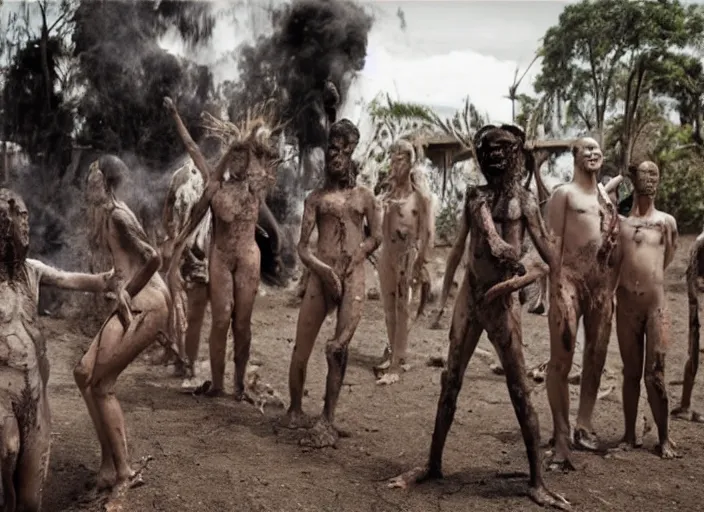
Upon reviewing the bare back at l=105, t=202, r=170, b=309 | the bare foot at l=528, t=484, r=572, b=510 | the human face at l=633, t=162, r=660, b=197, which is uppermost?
the human face at l=633, t=162, r=660, b=197

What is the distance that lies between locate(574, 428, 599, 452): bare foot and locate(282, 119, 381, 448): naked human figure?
1.76 meters

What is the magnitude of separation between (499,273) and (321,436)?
6.30 feet

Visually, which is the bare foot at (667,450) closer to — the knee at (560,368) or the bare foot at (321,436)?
the knee at (560,368)

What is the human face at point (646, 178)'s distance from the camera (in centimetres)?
616

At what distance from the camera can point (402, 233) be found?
894cm

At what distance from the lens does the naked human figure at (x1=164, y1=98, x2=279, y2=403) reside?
23.1 ft

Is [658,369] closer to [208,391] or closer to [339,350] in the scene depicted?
[339,350]

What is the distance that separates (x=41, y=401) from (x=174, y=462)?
151 cm

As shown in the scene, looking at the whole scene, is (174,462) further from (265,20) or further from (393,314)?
(265,20)

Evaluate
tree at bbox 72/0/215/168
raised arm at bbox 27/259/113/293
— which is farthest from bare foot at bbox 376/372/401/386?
tree at bbox 72/0/215/168

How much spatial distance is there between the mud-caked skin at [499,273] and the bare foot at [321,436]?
88 centimetres

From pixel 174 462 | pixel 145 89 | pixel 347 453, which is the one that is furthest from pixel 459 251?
pixel 145 89

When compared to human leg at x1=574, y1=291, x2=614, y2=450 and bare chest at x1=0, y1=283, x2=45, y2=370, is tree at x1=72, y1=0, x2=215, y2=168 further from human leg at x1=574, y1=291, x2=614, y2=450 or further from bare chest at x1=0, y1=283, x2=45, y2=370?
bare chest at x1=0, y1=283, x2=45, y2=370

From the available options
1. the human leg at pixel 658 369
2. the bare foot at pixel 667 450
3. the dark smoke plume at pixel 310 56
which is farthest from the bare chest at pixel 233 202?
the dark smoke plume at pixel 310 56
